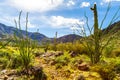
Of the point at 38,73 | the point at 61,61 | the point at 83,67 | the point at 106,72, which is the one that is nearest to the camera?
the point at 106,72

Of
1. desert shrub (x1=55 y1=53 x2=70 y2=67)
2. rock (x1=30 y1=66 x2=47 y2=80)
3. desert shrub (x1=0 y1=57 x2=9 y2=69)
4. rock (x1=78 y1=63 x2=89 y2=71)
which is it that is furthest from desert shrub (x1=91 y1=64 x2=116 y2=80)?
desert shrub (x1=0 y1=57 x2=9 y2=69)

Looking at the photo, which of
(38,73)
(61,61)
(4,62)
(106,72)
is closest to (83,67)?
(61,61)

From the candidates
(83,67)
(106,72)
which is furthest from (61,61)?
(106,72)

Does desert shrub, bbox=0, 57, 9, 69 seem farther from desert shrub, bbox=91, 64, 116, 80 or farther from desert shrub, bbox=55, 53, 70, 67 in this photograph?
desert shrub, bbox=91, 64, 116, 80

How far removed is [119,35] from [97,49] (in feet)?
5.38

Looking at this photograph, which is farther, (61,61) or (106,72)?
(61,61)

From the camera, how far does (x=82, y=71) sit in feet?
32.9

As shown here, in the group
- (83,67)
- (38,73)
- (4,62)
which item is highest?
(4,62)

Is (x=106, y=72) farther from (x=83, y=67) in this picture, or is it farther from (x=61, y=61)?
(x=61, y=61)

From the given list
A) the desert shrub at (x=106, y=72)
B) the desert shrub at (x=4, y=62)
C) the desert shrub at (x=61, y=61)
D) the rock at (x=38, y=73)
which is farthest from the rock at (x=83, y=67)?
the desert shrub at (x=4, y=62)

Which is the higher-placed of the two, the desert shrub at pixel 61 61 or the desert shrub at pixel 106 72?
the desert shrub at pixel 61 61

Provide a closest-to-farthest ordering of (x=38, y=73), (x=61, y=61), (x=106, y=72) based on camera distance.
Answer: (x=106, y=72), (x=38, y=73), (x=61, y=61)

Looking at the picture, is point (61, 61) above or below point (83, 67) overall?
above

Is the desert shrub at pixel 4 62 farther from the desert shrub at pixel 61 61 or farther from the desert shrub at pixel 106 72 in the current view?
the desert shrub at pixel 106 72
